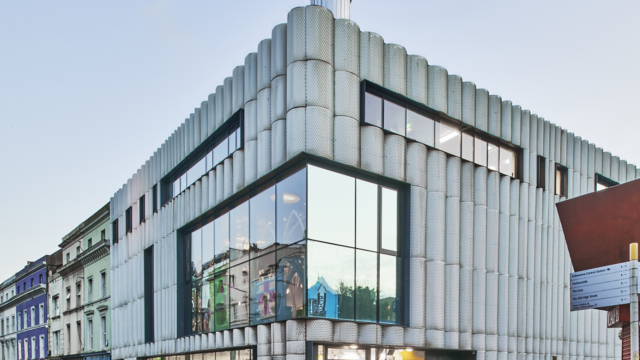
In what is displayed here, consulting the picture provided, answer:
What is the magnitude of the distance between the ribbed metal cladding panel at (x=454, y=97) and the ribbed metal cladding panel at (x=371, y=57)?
11.0 ft

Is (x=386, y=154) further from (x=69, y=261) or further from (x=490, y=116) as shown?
(x=69, y=261)

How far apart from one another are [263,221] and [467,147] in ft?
27.2

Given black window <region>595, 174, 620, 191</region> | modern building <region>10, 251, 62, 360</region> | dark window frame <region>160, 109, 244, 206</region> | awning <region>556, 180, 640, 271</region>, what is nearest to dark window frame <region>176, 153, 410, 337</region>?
dark window frame <region>160, 109, 244, 206</region>

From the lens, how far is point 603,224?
1582cm

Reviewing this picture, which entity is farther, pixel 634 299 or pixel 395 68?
pixel 395 68

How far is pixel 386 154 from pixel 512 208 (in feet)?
22.7

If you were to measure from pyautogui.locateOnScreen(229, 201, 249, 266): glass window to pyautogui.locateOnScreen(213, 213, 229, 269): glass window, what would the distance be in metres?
0.37

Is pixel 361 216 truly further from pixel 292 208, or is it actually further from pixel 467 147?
pixel 467 147

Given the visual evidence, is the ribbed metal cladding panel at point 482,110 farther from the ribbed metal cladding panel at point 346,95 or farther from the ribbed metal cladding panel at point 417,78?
the ribbed metal cladding panel at point 346,95

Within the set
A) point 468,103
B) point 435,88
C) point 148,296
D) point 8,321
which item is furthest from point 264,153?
point 8,321

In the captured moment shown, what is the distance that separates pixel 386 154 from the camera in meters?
17.4

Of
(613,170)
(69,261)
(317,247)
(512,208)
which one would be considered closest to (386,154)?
(317,247)

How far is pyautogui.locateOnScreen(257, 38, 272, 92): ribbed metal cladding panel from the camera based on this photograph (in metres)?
17.9

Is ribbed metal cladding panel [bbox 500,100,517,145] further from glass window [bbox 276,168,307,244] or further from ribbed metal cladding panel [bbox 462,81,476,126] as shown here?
glass window [bbox 276,168,307,244]
